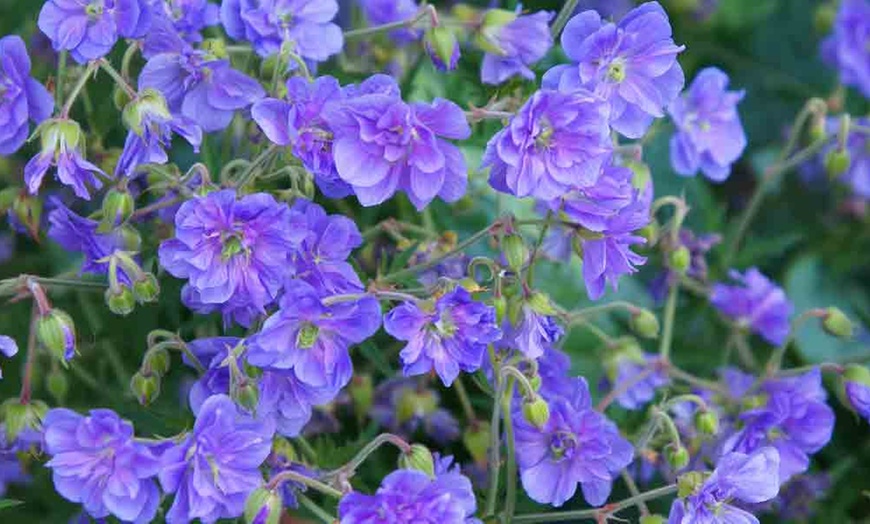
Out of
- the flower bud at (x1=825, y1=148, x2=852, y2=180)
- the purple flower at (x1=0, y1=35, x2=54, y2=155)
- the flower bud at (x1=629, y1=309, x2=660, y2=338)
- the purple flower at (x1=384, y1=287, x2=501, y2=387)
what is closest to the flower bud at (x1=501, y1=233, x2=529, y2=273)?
the purple flower at (x1=384, y1=287, x2=501, y2=387)

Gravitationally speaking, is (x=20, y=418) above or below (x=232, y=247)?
below

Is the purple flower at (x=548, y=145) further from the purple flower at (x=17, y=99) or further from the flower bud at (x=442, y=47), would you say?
the purple flower at (x=17, y=99)

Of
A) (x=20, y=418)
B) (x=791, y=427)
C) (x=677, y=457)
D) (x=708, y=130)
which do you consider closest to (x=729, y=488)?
(x=677, y=457)

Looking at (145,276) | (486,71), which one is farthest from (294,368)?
(486,71)

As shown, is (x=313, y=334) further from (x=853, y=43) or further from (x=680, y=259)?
(x=853, y=43)

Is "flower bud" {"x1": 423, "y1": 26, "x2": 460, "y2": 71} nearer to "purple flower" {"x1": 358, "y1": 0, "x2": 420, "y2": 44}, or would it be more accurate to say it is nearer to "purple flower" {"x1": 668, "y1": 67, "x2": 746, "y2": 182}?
"purple flower" {"x1": 358, "y1": 0, "x2": 420, "y2": 44}

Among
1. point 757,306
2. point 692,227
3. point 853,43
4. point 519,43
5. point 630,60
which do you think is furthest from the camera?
point 853,43

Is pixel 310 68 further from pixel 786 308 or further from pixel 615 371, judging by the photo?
pixel 786 308
